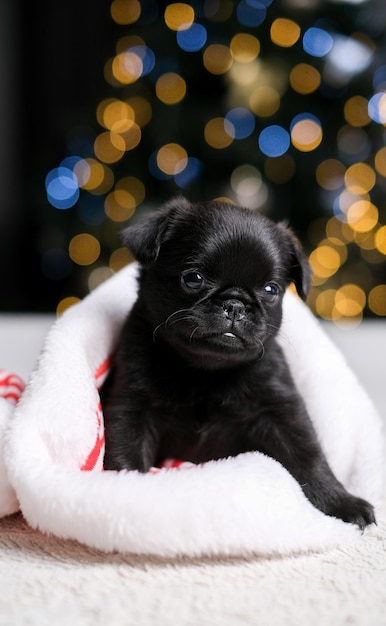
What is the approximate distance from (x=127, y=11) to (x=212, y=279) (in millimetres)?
2683

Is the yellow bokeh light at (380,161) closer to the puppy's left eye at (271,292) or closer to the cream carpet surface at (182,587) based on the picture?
the puppy's left eye at (271,292)

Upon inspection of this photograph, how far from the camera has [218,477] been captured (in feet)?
3.50

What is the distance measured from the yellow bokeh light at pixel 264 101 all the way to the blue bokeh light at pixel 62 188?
1.03m

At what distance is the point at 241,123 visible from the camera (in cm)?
343

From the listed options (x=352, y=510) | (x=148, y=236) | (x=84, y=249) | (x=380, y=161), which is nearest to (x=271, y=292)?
(x=148, y=236)

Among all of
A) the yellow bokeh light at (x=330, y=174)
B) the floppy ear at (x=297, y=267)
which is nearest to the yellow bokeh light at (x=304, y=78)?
the yellow bokeh light at (x=330, y=174)

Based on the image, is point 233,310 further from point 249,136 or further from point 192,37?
point 192,37

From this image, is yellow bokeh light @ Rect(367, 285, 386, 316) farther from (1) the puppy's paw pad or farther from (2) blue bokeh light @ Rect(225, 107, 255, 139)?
(1) the puppy's paw pad

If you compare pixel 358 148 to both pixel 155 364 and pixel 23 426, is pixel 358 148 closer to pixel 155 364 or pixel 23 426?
pixel 155 364

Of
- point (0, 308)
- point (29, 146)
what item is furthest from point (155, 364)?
point (29, 146)

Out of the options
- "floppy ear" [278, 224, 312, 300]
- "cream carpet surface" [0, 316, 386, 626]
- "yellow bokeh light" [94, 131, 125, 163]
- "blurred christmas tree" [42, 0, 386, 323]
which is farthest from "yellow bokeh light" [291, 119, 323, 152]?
"cream carpet surface" [0, 316, 386, 626]

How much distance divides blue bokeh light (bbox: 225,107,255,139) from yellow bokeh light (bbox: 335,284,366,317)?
0.93m

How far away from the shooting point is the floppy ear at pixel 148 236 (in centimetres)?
138

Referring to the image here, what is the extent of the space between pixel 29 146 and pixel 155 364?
383cm
